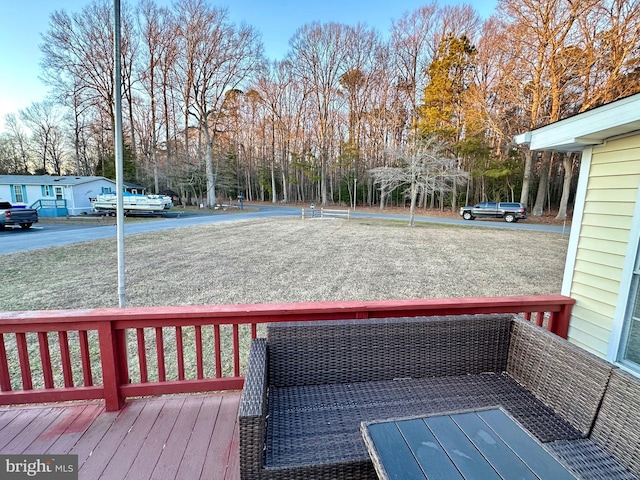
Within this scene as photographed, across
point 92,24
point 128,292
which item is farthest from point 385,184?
point 92,24

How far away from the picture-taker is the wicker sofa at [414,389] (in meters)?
1.13

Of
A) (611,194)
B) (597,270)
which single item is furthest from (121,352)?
(611,194)

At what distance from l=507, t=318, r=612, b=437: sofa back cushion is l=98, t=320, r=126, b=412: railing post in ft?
7.35

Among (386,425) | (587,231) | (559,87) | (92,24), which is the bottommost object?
(386,425)

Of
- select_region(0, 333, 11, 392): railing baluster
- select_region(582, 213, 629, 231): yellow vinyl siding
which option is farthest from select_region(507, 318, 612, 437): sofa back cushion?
select_region(0, 333, 11, 392): railing baluster

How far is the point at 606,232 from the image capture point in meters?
2.27

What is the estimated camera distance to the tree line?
41.9 ft

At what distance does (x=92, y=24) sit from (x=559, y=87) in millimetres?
23768

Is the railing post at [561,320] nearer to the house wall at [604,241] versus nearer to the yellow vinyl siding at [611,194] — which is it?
the house wall at [604,241]

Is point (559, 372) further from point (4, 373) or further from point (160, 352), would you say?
point (4, 373)

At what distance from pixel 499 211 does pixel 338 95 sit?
14512 mm

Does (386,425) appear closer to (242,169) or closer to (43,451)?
(43,451)

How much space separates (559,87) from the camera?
13188 mm

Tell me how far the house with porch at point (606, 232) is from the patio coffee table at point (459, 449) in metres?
1.75
